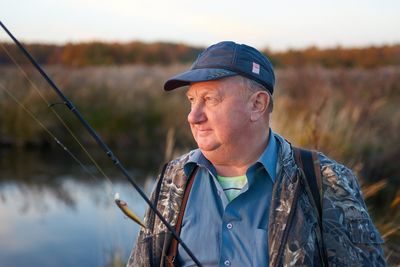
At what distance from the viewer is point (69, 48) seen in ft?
75.8

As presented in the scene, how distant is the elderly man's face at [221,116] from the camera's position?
1.99m

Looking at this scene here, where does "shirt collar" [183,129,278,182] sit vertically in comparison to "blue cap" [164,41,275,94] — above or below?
below

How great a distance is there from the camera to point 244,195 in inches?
79.1

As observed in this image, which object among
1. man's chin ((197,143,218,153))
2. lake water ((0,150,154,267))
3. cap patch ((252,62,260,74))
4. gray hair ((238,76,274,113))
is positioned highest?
Result: cap patch ((252,62,260,74))

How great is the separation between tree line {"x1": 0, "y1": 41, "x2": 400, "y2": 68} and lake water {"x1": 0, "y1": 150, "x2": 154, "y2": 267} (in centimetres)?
1066

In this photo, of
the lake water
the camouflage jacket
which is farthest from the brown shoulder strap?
the lake water

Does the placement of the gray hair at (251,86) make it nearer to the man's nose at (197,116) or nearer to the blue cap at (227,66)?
the blue cap at (227,66)

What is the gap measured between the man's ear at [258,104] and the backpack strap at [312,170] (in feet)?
0.67

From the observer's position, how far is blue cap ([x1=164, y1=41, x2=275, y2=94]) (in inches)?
77.3

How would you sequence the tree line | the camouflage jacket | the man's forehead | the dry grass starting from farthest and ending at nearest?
the tree line
the dry grass
the man's forehead
the camouflage jacket

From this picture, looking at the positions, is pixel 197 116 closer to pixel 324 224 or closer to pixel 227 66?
pixel 227 66

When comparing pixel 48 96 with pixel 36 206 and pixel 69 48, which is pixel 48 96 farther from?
pixel 69 48

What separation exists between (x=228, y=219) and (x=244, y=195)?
11 cm

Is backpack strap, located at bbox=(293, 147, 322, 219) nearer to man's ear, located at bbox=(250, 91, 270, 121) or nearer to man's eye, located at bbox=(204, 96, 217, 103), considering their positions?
man's ear, located at bbox=(250, 91, 270, 121)
